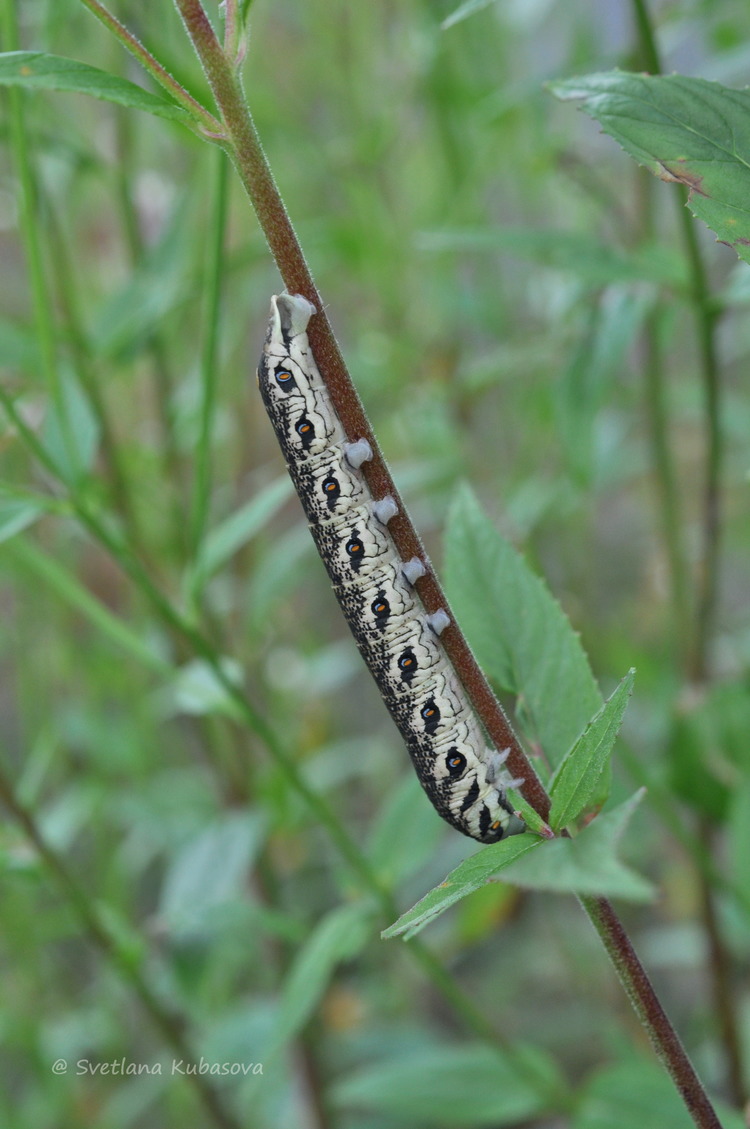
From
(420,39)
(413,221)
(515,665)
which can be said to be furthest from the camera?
(413,221)

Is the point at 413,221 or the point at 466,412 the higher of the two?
the point at 413,221

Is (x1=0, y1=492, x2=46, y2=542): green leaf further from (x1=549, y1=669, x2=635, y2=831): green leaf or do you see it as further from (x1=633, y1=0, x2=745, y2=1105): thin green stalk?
(x1=633, y1=0, x2=745, y2=1105): thin green stalk

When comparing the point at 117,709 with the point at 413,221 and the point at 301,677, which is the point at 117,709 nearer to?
the point at 301,677

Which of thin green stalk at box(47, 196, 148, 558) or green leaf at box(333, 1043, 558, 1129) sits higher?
thin green stalk at box(47, 196, 148, 558)

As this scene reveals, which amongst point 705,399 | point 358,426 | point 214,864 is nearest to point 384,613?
point 358,426

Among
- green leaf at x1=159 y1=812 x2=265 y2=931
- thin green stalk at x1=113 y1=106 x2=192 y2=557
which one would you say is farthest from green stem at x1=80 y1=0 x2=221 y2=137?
green leaf at x1=159 y1=812 x2=265 y2=931

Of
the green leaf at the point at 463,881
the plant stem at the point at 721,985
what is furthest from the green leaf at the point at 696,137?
the plant stem at the point at 721,985

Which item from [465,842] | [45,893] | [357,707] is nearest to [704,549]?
[465,842]
